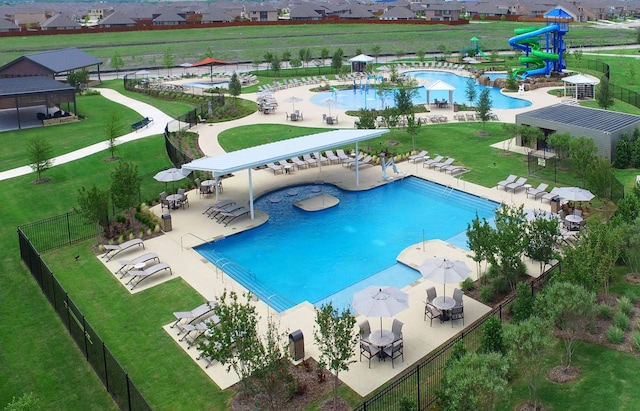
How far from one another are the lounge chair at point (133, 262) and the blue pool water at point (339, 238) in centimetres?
245

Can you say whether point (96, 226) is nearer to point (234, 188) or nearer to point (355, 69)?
point (234, 188)

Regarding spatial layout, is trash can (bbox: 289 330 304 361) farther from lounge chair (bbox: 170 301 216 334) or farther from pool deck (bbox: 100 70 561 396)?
lounge chair (bbox: 170 301 216 334)

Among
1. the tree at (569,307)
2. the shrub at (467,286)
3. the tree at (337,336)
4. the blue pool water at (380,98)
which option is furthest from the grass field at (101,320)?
the blue pool water at (380,98)

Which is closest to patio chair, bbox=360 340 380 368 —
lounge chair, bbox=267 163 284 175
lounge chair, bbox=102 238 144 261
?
lounge chair, bbox=102 238 144 261

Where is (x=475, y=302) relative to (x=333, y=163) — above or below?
below

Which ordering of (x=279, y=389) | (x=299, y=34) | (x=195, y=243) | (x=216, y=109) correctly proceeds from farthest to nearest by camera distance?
(x=299, y=34)
(x=216, y=109)
(x=195, y=243)
(x=279, y=389)

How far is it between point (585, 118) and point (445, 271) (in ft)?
74.9

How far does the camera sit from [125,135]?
45.0m

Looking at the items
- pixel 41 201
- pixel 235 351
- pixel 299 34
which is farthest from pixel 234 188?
pixel 299 34

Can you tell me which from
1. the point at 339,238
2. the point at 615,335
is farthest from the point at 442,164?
the point at 615,335

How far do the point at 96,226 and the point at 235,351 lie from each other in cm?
1307

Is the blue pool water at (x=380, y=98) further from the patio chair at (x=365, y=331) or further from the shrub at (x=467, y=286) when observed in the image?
the patio chair at (x=365, y=331)

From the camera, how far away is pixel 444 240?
2669 cm

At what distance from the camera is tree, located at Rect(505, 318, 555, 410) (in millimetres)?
14346
